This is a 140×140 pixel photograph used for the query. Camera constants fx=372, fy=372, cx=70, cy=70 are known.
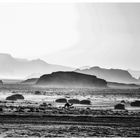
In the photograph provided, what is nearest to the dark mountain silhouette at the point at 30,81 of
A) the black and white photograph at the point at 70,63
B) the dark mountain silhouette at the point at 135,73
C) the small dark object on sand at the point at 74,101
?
the black and white photograph at the point at 70,63

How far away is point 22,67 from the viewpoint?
7.48m

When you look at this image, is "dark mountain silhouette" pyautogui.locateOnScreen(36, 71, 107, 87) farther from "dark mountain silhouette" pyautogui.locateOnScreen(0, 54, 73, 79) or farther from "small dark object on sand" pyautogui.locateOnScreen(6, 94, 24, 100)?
"small dark object on sand" pyautogui.locateOnScreen(6, 94, 24, 100)

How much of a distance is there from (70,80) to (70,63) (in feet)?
1.19

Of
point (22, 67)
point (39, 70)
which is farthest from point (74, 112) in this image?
point (22, 67)

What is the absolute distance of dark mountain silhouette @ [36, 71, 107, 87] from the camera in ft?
24.6

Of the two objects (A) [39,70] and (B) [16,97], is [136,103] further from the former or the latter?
(B) [16,97]

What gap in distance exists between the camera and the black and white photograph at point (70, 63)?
7.45 m

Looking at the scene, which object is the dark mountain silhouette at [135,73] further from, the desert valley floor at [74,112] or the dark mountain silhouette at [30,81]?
the dark mountain silhouette at [30,81]

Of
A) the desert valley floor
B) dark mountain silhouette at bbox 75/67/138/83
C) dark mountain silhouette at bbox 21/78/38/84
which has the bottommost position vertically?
the desert valley floor

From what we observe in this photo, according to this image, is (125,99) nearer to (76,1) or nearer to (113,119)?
(113,119)

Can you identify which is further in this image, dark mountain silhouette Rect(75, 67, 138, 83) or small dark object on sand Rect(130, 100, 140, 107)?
dark mountain silhouette Rect(75, 67, 138, 83)

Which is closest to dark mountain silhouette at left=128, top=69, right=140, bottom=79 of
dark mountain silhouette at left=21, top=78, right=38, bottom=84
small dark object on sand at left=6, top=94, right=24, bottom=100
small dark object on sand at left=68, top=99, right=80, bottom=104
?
small dark object on sand at left=68, top=99, right=80, bottom=104

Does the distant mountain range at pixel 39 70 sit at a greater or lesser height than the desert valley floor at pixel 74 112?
greater

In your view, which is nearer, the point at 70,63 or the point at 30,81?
the point at 30,81
